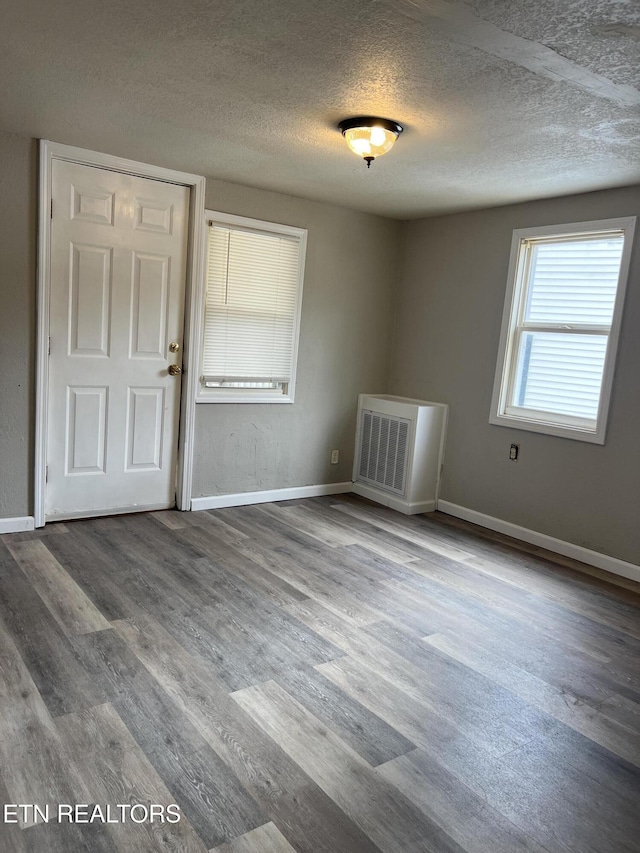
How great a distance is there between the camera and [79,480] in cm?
402

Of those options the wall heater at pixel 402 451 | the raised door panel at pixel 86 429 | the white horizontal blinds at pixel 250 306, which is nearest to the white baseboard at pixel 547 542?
the wall heater at pixel 402 451

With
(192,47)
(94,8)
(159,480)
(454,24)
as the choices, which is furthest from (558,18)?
(159,480)

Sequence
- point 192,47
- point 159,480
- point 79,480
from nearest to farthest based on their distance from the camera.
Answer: point 192,47 → point 79,480 → point 159,480

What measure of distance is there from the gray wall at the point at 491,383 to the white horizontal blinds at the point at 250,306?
109 centimetres

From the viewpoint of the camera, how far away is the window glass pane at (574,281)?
12.6 feet

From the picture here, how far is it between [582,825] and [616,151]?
9.28 ft

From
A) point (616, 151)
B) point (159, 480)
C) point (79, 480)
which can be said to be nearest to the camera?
point (616, 151)

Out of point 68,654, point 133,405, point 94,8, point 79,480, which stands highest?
point 94,8

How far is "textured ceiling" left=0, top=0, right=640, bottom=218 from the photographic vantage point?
1.94 m

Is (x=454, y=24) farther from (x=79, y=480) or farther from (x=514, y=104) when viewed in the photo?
(x=79, y=480)

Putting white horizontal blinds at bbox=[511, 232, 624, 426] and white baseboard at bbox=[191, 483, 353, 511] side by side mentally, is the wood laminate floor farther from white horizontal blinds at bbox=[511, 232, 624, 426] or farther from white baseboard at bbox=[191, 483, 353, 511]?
white horizontal blinds at bbox=[511, 232, 624, 426]

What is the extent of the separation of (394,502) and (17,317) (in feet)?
9.61

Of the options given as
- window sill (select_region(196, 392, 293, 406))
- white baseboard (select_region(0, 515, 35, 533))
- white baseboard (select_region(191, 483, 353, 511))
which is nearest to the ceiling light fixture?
window sill (select_region(196, 392, 293, 406))

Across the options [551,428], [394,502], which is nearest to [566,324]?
[551,428]
